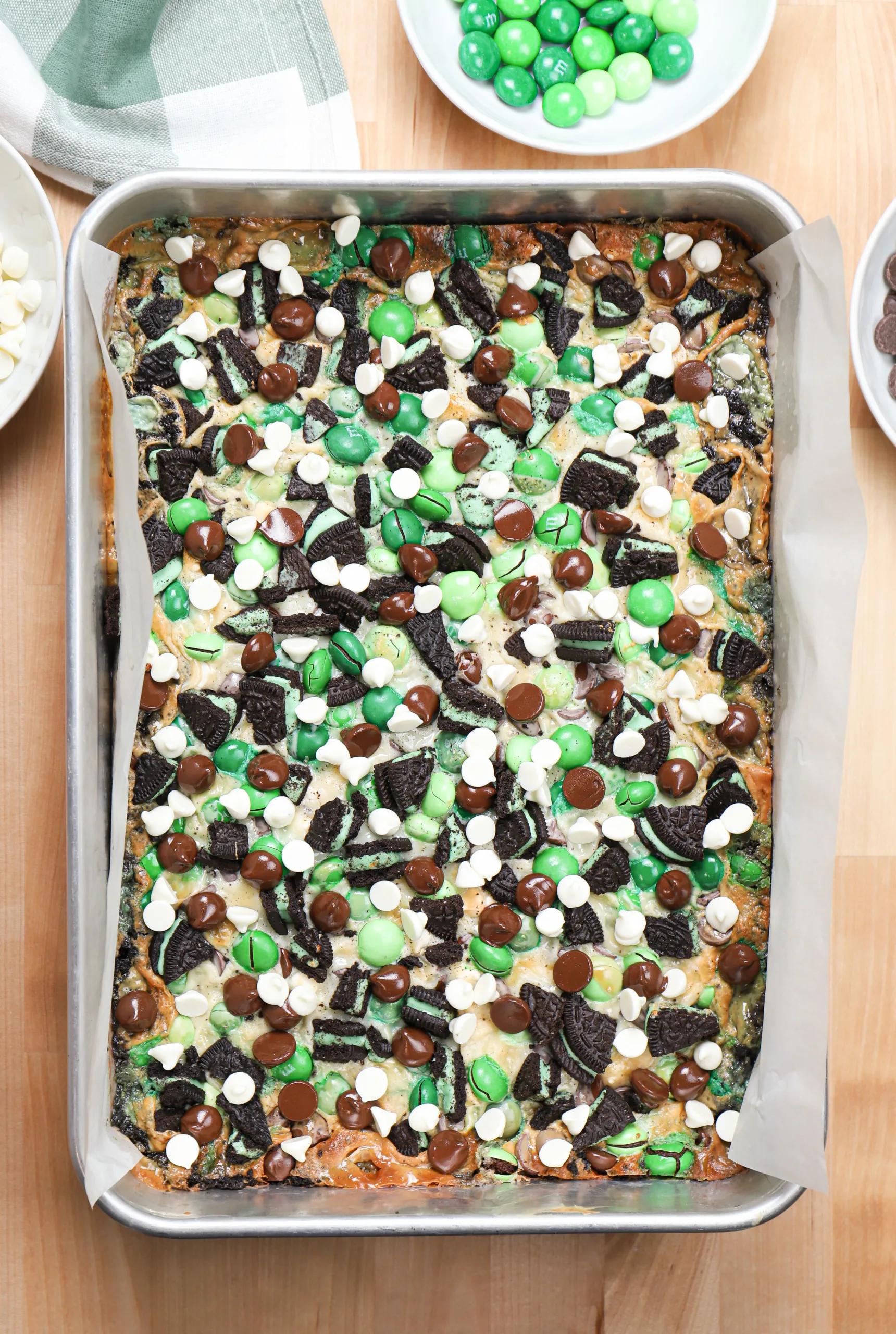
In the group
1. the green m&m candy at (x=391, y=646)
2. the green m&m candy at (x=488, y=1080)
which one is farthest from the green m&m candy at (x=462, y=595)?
the green m&m candy at (x=488, y=1080)

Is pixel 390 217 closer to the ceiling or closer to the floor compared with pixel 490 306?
closer to the ceiling

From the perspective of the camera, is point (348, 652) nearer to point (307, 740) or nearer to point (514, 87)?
point (307, 740)

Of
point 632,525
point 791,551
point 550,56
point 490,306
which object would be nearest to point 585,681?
point 632,525

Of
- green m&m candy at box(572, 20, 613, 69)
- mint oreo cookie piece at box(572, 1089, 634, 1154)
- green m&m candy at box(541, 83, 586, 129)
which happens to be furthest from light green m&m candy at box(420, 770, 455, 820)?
green m&m candy at box(572, 20, 613, 69)

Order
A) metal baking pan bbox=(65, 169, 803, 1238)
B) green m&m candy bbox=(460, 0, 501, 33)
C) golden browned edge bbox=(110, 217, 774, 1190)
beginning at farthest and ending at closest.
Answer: green m&m candy bbox=(460, 0, 501, 33)
golden browned edge bbox=(110, 217, 774, 1190)
metal baking pan bbox=(65, 169, 803, 1238)

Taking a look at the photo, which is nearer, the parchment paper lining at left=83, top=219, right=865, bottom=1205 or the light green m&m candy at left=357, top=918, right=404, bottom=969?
the parchment paper lining at left=83, top=219, right=865, bottom=1205

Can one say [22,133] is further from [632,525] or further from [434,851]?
[434,851]

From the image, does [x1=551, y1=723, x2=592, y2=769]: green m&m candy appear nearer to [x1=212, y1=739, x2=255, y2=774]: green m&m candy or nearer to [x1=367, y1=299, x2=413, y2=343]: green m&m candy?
[x1=212, y1=739, x2=255, y2=774]: green m&m candy
